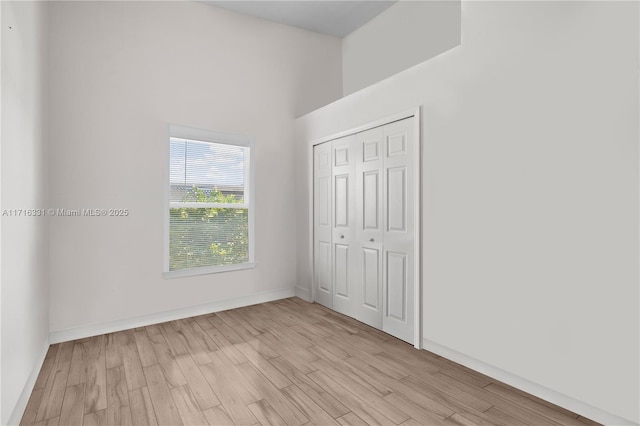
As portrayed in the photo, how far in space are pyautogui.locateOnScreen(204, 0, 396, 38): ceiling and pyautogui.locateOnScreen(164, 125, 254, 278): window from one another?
1.54m

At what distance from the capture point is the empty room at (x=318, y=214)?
1.96 metres

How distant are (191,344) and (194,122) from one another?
2352mm

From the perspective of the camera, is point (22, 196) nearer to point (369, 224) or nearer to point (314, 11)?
point (369, 224)

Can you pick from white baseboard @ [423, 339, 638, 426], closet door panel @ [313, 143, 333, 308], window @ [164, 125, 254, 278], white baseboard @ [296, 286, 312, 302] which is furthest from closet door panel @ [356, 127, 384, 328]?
window @ [164, 125, 254, 278]

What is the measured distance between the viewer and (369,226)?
346 cm

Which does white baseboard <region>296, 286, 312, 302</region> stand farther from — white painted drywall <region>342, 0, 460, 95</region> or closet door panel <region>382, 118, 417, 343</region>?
white painted drywall <region>342, 0, 460, 95</region>

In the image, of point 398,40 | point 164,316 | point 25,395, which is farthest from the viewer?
point 398,40

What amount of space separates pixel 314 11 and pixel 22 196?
12.0 feet

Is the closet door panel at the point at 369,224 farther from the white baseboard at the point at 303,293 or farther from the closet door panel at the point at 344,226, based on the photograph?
the white baseboard at the point at 303,293

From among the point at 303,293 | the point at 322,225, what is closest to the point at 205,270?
the point at 303,293

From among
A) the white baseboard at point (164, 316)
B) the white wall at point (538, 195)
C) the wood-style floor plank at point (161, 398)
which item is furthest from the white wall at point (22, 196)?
the white wall at point (538, 195)

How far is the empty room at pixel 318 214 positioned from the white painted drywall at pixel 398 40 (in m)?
0.03

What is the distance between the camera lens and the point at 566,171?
2.06m

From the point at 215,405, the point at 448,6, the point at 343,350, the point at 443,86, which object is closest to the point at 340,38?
the point at 448,6
